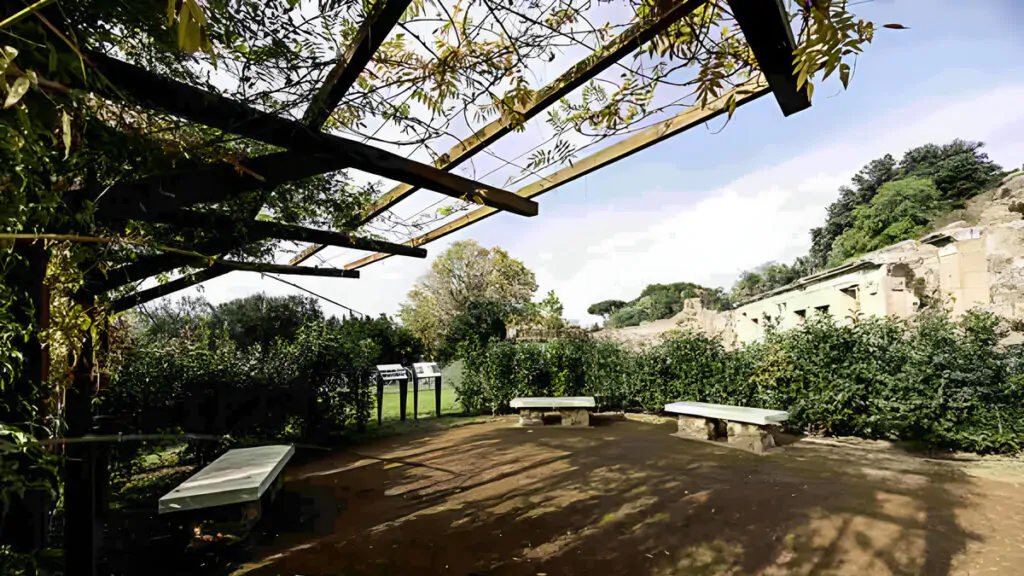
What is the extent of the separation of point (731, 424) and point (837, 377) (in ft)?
5.30

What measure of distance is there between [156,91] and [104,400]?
4165mm

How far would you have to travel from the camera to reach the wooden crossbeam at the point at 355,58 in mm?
1667

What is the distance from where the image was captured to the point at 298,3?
1711 millimetres

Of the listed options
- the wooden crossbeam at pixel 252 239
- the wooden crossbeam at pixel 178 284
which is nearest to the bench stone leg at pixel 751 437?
the wooden crossbeam at pixel 252 239

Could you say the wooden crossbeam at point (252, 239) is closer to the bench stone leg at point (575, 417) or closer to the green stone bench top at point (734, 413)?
the bench stone leg at point (575, 417)

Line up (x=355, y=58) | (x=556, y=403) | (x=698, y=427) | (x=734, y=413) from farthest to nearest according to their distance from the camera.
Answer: (x=556, y=403) < (x=698, y=427) < (x=734, y=413) < (x=355, y=58)

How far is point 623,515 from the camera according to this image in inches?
141

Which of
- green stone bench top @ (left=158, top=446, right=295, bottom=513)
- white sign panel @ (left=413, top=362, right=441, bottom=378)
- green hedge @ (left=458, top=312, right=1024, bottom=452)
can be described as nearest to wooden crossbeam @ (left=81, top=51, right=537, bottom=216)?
green stone bench top @ (left=158, top=446, right=295, bottom=513)

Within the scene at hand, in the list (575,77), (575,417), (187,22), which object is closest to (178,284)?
(575,77)

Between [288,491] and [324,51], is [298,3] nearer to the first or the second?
[324,51]

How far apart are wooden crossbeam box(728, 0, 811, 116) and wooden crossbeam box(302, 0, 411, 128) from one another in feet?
3.79

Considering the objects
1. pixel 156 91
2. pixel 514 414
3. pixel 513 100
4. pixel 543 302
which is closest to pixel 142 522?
pixel 156 91

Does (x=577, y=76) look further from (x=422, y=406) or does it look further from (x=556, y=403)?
(x=422, y=406)

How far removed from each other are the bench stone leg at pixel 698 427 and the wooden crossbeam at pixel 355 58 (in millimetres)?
6277
